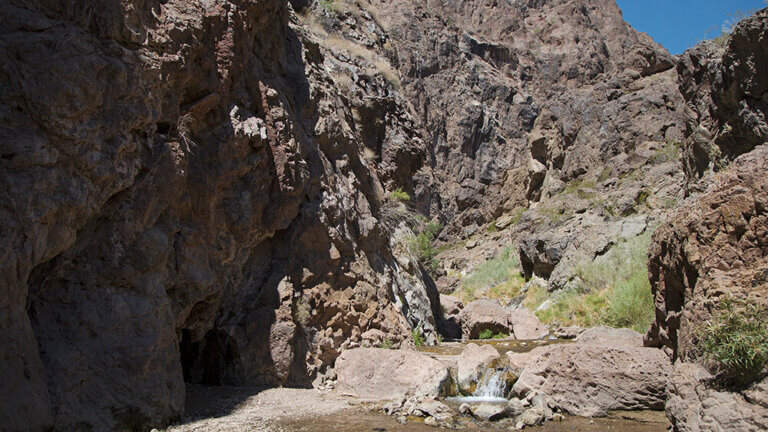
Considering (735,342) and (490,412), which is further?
(490,412)

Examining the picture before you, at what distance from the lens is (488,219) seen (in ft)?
151

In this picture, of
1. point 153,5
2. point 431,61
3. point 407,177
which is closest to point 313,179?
point 153,5

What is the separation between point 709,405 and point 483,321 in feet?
43.9

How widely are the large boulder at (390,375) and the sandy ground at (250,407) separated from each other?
52cm

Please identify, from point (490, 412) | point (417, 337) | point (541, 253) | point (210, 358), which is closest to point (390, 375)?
point (490, 412)

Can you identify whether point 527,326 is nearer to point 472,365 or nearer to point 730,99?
point 472,365

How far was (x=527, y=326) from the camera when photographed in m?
18.7

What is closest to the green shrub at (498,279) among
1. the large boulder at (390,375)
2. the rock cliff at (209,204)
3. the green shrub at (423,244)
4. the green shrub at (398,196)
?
the green shrub at (423,244)

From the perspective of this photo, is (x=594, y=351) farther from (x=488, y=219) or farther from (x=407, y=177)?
(x=488, y=219)

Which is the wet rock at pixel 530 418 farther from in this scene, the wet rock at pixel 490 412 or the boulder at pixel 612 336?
the boulder at pixel 612 336

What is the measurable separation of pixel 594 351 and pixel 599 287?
1241 cm

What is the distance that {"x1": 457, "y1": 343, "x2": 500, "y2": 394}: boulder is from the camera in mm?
9727

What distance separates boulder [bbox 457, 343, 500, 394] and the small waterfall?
0.35ft

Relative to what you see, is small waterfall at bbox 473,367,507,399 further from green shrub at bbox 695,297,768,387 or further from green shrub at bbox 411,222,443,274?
green shrub at bbox 411,222,443,274
